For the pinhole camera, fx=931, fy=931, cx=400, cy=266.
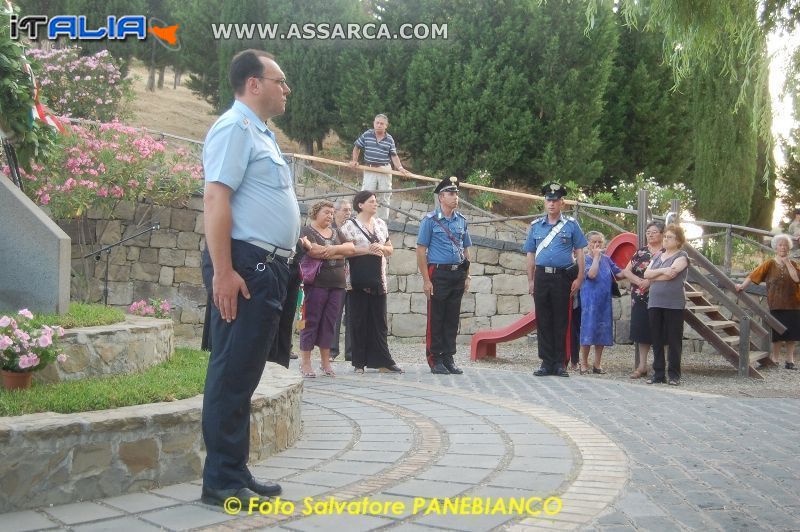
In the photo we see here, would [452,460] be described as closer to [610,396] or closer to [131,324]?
[131,324]

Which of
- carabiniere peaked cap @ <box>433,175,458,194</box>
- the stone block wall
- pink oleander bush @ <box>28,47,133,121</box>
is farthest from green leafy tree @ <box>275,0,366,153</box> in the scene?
carabiniere peaked cap @ <box>433,175,458,194</box>

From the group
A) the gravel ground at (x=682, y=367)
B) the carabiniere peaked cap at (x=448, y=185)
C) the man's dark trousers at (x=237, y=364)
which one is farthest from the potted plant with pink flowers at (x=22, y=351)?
the carabiniere peaked cap at (x=448, y=185)

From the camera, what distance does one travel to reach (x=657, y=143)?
74.6ft

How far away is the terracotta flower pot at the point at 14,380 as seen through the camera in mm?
4742

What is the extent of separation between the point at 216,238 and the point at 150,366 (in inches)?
96.3

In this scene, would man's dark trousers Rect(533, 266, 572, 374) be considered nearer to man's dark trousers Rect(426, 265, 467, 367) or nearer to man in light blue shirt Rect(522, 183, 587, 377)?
man in light blue shirt Rect(522, 183, 587, 377)

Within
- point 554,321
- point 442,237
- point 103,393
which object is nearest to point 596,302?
point 554,321

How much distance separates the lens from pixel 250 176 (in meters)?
3.93

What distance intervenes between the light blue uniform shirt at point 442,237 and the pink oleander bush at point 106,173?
16.5ft

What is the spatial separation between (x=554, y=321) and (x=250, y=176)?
5.82 m

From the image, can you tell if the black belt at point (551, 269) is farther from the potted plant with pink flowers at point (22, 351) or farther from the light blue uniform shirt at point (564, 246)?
the potted plant with pink flowers at point (22, 351)

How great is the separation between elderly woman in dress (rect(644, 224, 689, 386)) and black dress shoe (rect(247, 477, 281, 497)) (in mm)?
6148

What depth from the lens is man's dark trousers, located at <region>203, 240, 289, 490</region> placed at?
3.87 m

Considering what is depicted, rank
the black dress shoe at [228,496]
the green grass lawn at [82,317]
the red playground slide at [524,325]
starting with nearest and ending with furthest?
the black dress shoe at [228,496] < the green grass lawn at [82,317] < the red playground slide at [524,325]
